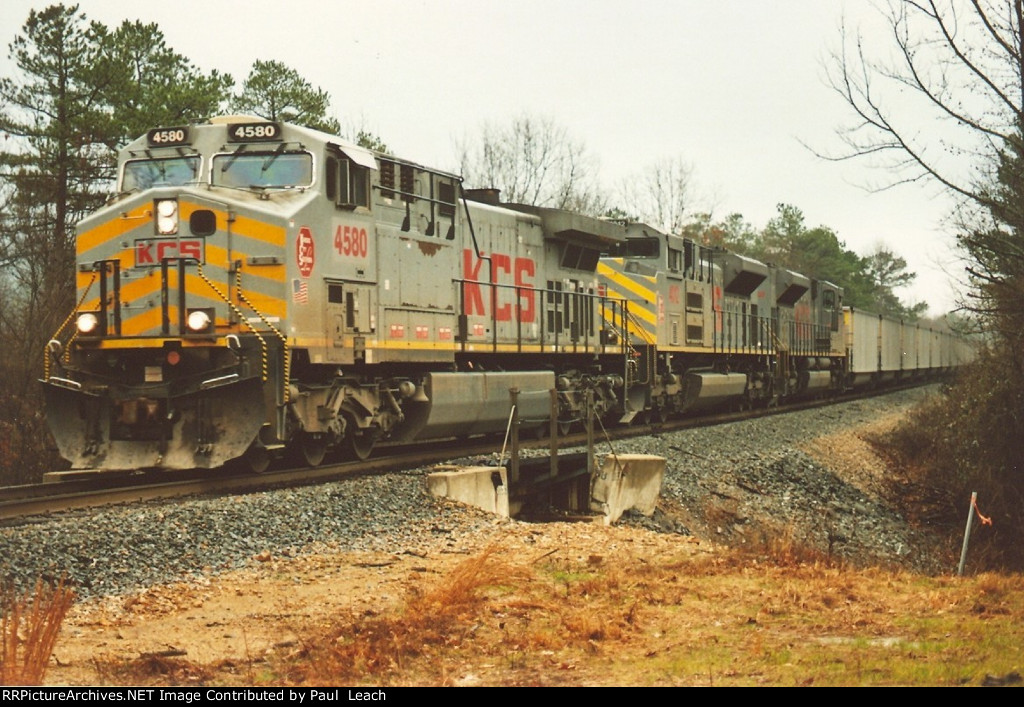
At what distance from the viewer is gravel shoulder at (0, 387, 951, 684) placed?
666 centimetres

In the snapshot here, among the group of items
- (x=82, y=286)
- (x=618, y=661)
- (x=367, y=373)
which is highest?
(x=82, y=286)

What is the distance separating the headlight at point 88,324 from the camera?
11594 mm

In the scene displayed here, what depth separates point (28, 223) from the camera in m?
24.1

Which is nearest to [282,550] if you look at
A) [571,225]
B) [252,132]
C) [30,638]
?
[30,638]

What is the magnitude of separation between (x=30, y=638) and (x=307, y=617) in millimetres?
1846

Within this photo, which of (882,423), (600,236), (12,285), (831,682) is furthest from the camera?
(882,423)

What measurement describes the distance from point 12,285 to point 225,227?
17862mm

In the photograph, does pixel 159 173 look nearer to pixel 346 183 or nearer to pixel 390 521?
pixel 346 183

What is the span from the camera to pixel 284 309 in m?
11.3

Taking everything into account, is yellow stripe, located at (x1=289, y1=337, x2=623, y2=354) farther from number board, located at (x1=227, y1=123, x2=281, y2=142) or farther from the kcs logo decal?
number board, located at (x1=227, y1=123, x2=281, y2=142)

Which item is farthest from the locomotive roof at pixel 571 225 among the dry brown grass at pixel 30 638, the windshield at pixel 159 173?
the dry brown grass at pixel 30 638

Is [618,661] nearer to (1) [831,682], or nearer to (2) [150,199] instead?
(1) [831,682]

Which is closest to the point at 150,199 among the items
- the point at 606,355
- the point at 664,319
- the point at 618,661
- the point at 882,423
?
the point at 618,661

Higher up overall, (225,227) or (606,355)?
(225,227)
